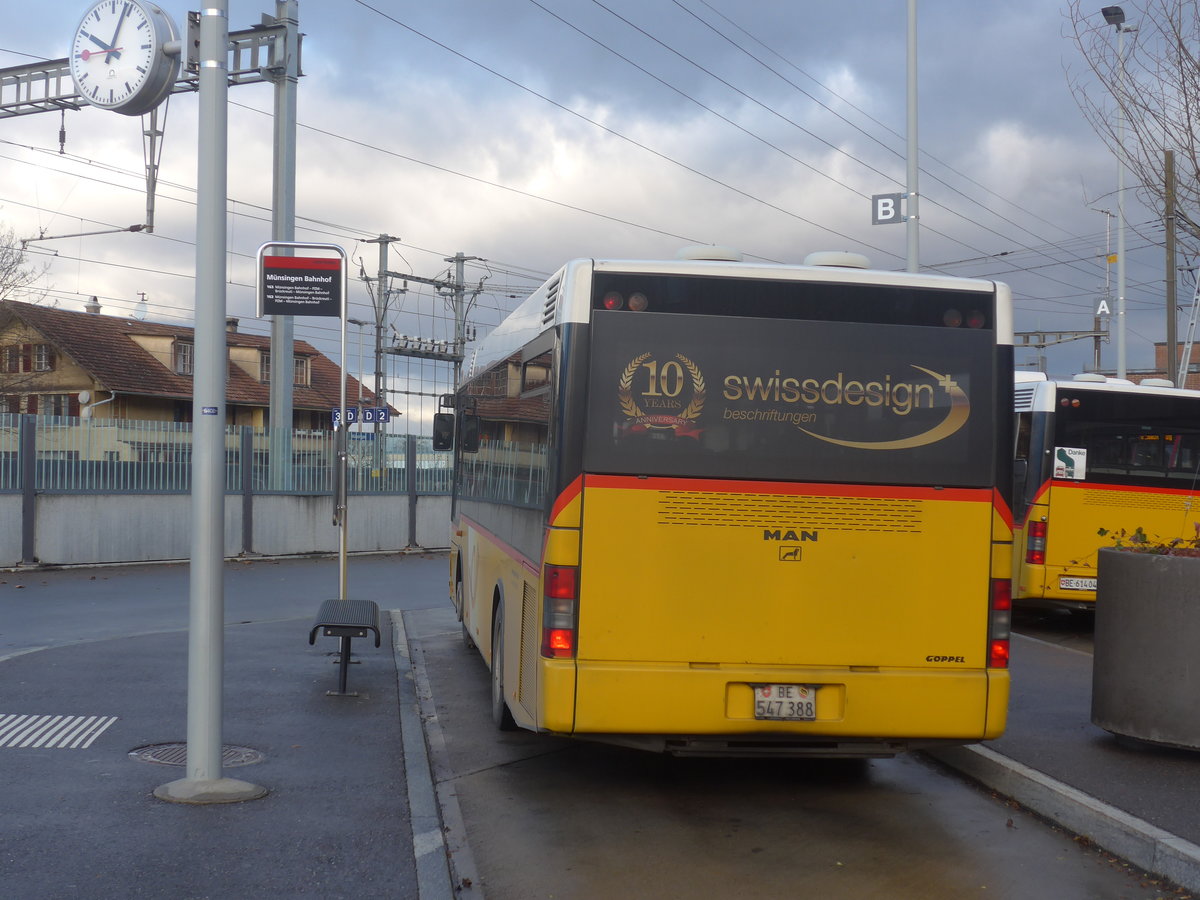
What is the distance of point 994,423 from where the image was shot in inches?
273

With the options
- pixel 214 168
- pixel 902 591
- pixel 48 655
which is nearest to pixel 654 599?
pixel 902 591

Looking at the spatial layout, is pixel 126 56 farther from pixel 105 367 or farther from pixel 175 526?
pixel 105 367

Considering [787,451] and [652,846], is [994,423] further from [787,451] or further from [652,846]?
[652,846]

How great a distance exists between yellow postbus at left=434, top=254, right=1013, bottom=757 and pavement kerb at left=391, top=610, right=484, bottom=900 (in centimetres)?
75

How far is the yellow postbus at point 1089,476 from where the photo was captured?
1548 centimetres

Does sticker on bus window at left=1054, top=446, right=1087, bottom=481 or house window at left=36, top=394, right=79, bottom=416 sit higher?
house window at left=36, top=394, right=79, bottom=416

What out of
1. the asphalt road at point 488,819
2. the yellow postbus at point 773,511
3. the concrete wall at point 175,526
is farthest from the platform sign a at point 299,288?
the concrete wall at point 175,526

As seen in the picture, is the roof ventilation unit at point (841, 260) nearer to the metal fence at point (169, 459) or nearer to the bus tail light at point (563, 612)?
the bus tail light at point (563, 612)

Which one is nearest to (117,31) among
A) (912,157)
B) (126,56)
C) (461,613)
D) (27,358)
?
(126,56)

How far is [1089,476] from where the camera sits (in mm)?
15617

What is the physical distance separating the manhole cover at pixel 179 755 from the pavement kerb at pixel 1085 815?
433 centimetres

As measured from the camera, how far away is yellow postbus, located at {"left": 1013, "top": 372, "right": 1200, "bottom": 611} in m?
15.5

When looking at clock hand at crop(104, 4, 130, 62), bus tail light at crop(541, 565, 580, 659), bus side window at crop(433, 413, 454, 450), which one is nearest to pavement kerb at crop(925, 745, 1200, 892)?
bus tail light at crop(541, 565, 580, 659)

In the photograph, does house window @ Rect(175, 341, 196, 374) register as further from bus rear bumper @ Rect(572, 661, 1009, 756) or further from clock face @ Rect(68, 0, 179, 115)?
bus rear bumper @ Rect(572, 661, 1009, 756)
